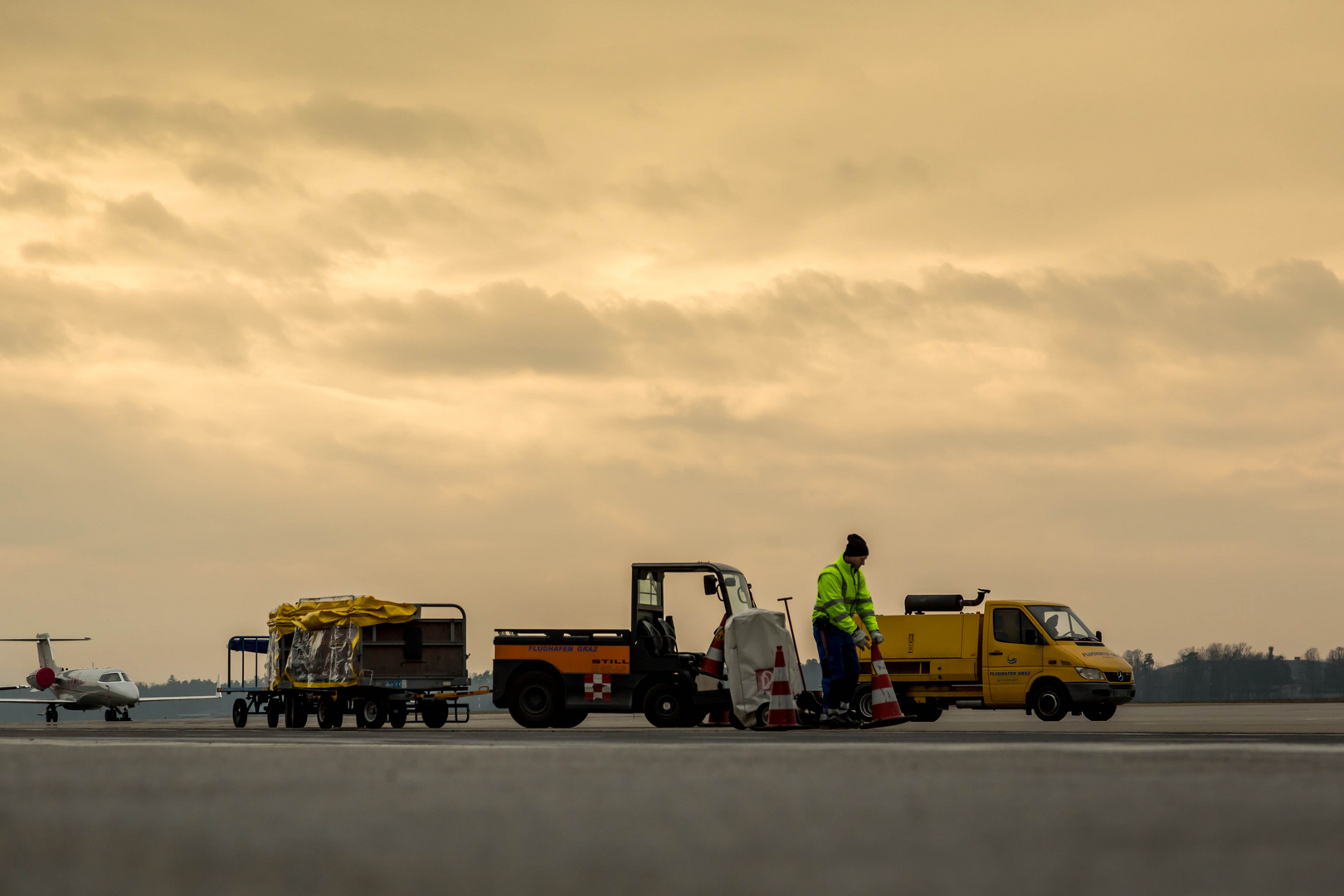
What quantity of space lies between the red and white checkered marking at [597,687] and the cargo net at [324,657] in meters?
5.43

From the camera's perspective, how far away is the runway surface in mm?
3844

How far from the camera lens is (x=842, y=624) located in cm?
1593

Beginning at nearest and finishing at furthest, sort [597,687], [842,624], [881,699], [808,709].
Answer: [881,699] < [842,624] < [808,709] < [597,687]

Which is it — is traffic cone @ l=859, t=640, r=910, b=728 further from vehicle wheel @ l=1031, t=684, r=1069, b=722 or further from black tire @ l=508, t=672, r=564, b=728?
vehicle wheel @ l=1031, t=684, r=1069, b=722

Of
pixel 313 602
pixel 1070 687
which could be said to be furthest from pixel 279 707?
pixel 1070 687

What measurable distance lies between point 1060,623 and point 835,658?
798 centimetres

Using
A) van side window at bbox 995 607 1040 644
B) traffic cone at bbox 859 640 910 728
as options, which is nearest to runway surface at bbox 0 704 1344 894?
traffic cone at bbox 859 640 910 728

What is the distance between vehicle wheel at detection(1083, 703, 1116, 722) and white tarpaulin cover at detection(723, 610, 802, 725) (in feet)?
24.1

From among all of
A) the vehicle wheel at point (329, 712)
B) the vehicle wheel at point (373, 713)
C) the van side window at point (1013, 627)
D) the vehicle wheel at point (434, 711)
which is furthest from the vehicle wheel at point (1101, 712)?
the vehicle wheel at point (329, 712)

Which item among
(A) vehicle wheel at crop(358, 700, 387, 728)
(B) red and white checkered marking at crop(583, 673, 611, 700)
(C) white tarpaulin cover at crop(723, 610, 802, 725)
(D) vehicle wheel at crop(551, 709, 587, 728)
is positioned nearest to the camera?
(C) white tarpaulin cover at crop(723, 610, 802, 725)

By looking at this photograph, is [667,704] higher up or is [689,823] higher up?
[689,823]

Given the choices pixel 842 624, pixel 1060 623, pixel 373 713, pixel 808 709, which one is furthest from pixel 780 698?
pixel 373 713

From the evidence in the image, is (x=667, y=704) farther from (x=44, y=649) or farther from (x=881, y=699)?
(x=44, y=649)

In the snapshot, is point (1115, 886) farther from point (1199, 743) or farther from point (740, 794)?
point (1199, 743)
